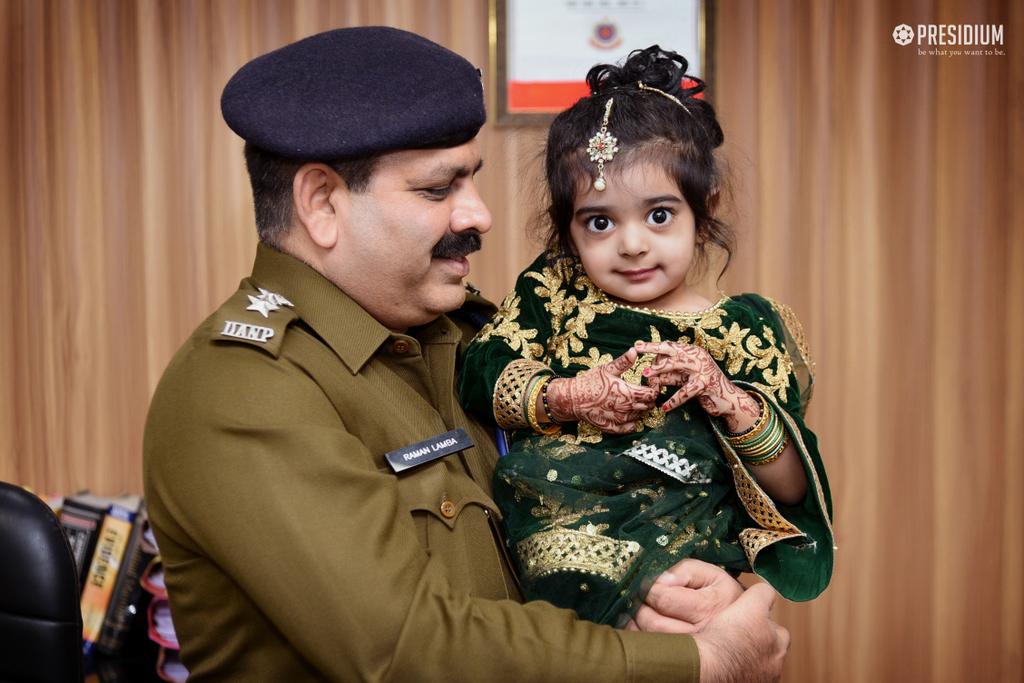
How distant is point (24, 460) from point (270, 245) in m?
2.14

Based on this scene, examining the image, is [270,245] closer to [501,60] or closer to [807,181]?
[501,60]

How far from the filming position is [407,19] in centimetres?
277

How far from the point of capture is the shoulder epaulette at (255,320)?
124cm

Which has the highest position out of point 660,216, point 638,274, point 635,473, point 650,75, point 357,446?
point 650,75

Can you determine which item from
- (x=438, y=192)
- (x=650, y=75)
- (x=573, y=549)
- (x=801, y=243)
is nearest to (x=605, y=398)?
(x=573, y=549)

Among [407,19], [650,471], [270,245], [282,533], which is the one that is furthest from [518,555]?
[407,19]

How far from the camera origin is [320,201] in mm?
1435

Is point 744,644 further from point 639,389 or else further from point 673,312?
point 673,312

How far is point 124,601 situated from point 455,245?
193cm

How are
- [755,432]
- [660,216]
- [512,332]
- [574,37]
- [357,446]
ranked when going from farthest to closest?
[574,37] < [512,332] < [660,216] < [755,432] < [357,446]

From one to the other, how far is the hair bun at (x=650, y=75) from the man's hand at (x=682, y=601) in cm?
102

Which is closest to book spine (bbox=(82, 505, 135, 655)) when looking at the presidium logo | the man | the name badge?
the man

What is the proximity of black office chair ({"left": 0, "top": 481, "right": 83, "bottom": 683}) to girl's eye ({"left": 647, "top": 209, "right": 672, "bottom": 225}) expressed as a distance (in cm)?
125

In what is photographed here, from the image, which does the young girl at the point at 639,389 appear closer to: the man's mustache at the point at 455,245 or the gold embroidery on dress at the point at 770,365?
the gold embroidery on dress at the point at 770,365
